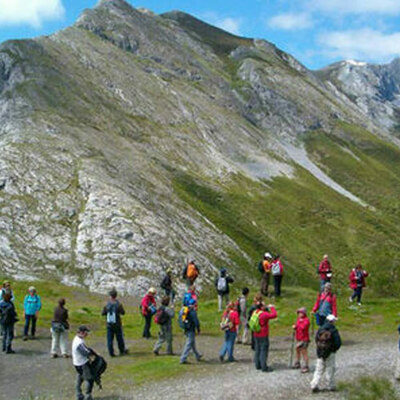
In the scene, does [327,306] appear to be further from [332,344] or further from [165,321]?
[165,321]

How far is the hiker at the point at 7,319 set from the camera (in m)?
26.1

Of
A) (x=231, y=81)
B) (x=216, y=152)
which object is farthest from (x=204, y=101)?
(x=231, y=81)

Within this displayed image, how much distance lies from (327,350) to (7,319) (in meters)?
16.6

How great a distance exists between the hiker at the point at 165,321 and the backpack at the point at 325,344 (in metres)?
8.43

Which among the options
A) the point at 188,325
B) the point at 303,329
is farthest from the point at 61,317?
the point at 303,329

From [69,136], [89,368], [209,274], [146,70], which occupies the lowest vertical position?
[89,368]

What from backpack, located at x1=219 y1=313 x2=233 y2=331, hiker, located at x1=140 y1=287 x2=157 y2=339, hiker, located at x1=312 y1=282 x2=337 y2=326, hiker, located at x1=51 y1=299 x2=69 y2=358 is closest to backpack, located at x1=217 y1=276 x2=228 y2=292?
hiker, located at x1=140 y1=287 x2=157 y2=339

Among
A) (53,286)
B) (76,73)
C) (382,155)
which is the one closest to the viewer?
(53,286)

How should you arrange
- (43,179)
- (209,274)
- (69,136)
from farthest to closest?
(69,136)
(43,179)
(209,274)

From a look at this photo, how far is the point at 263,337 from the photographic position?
2139 cm

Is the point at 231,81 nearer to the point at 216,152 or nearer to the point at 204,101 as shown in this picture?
the point at 204,101

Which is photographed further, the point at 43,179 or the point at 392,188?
the point at 392,188

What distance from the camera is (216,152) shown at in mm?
111312

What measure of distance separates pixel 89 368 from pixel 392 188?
135397 millimetres
